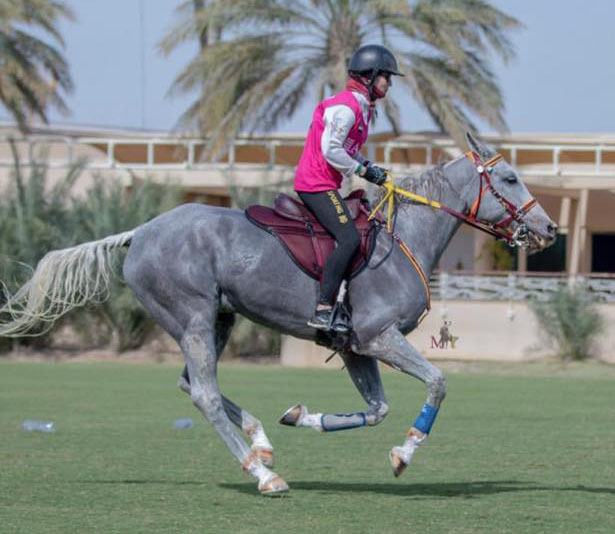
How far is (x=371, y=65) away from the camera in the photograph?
36.0 ft

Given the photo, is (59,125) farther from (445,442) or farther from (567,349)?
(445,442)

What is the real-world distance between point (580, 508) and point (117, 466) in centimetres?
482

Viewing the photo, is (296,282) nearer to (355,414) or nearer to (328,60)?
(355,414)

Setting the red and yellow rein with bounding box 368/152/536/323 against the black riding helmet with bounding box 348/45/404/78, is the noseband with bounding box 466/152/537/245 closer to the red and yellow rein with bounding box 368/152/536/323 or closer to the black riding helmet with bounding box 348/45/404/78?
the red and yellow rein with bounding box 368/152/536/323

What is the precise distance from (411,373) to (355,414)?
760mm

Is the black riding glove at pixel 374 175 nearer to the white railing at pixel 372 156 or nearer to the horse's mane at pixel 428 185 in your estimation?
the horse's mane at pixel 428 185

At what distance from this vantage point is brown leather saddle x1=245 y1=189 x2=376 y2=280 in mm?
10828

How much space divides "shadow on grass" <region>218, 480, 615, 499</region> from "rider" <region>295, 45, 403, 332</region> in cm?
151

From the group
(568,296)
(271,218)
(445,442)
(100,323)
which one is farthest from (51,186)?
(271,218)

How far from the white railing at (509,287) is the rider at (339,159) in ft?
70.8

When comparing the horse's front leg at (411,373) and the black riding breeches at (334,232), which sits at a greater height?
the black riding breeches at (334,232)

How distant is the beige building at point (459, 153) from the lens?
106 ft

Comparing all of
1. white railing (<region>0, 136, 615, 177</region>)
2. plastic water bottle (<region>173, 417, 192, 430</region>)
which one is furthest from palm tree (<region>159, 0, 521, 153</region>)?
plastic water bottle (<region>173, 417, 192, 430</region>)

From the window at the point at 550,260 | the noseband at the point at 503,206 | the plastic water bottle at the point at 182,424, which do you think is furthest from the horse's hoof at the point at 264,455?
the window at the point at 550,260
